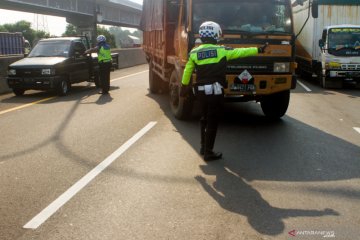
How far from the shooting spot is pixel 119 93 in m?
15.0

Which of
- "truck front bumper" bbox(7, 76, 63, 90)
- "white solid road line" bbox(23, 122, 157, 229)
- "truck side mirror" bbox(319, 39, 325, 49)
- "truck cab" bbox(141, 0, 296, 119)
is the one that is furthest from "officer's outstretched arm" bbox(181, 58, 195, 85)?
"truck side mirror" bbox(319, 39, 325, 49)

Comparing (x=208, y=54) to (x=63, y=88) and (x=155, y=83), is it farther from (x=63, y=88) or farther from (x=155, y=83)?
(x=63, y=88)

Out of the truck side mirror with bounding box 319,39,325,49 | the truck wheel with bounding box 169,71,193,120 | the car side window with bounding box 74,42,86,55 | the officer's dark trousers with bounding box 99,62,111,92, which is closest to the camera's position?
the truck wheel with bounding box 169,71,193,120

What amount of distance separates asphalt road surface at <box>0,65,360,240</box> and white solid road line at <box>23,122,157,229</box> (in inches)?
0.5

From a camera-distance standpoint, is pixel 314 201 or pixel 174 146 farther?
pixel 174 146

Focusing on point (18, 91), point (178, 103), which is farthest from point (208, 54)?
point (18, 91)

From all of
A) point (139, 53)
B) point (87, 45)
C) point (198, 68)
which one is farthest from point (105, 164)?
point (139, 53)

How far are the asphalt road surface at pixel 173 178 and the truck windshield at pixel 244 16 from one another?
1907mm

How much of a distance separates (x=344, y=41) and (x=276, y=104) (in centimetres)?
883

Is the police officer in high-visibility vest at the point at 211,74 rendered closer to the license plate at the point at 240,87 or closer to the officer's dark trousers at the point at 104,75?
the license plate at the point at 240,87

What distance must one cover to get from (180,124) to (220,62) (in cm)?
295

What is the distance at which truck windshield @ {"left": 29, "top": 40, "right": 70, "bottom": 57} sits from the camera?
15336mm

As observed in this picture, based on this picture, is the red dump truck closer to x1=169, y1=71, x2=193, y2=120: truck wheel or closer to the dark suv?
x1=169, y1=71, x2=193, y2=120: truck wheel

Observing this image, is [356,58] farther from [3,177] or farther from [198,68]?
[3,177]
